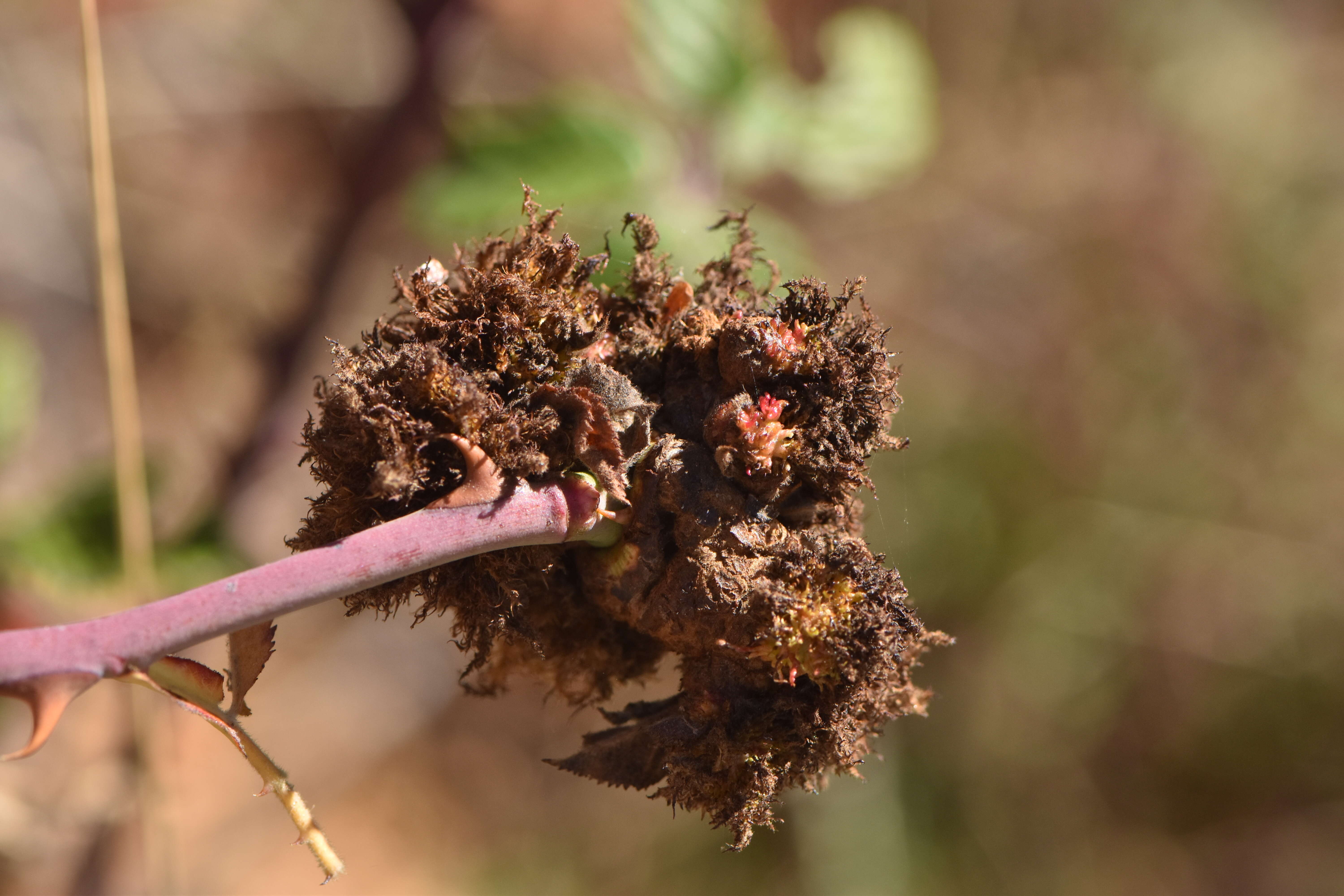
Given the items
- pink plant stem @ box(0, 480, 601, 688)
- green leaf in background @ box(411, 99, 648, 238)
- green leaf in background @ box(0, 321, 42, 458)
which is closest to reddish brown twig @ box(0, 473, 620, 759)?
pink plant stem @ box(0, 480, 601, 688)

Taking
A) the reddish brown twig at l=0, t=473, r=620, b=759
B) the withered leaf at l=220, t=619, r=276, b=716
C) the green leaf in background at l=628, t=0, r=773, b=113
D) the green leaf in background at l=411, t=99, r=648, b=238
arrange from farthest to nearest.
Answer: the green leaf in background at l=628, t=0, r=773, b=113
the green leaf in background at l=411, t=99, r=648, b=238
the withered leaf at l=220, t=619, r=276, b=716
the reddish brown twig at l=0, t=473, r=620, b=759

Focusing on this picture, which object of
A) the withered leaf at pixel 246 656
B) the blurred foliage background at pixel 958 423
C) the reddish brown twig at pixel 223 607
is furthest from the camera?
the blurred foliage background at pixel 958 423

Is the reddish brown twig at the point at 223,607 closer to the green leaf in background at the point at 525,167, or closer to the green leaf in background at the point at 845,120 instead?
the green leaf in background at the point at 525,167

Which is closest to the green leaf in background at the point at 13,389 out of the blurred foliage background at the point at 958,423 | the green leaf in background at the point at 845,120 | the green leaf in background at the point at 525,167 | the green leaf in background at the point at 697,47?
the blurred foliage background at the point at 958,423

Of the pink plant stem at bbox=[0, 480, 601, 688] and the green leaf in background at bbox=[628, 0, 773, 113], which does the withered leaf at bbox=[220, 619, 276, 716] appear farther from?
the green leaf in background at bbox=[628, 0, 773, 113]

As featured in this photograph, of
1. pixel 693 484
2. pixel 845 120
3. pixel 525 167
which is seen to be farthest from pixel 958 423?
pixel 693 484

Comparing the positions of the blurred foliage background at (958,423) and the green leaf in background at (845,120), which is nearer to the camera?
the green leaf in background at (845,120)
